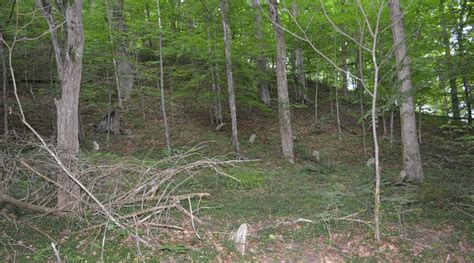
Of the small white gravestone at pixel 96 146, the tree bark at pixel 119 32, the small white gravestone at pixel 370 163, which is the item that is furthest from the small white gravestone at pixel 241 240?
the tree bark at pixel 119 32

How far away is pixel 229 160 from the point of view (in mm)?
6383

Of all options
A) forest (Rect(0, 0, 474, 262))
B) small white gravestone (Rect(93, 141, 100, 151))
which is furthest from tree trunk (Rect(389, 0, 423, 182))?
small white gravestone (Rect(93, 141, 100, 151))

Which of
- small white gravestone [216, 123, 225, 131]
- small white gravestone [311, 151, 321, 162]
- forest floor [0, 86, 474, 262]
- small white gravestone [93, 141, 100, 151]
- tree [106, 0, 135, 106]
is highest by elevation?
tree [106, 0, 135, 106]

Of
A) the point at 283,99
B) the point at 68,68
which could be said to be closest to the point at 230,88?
the point at 283,99

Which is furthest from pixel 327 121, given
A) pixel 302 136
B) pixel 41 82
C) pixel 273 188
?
pixel 41 82

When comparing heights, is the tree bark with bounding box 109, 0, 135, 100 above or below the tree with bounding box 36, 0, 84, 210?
above

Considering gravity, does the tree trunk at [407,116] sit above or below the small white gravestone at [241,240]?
above

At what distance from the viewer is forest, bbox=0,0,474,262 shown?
17.6 ft

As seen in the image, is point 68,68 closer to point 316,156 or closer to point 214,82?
point 214,82

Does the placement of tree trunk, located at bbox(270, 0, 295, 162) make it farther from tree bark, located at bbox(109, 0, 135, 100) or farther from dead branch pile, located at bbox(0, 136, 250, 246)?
dead branch pile, located at bbox(0, 136, 250, 246)

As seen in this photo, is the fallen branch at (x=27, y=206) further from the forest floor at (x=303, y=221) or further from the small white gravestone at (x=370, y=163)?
the small white gravestone at (x=370, y=163)

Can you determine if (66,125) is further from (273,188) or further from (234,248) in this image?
(273,188)

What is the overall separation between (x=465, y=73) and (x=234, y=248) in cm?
777

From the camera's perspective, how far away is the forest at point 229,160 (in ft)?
17.6
